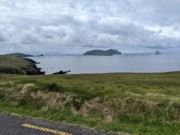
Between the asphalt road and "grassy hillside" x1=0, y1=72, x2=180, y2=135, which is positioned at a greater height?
"grassy hillside" x1=0, y1=72, x2=180, y2=135

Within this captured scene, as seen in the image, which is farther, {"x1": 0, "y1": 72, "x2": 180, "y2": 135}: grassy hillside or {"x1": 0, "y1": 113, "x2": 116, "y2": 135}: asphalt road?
{"x1": 0, "y1": 72, "x2": 180, "y2": 135}: grassy hillside

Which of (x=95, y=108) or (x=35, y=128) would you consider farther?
(x=95, y=108)

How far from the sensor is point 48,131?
1212cm

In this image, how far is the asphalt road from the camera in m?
12.0

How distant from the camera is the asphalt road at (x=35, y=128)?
11953 mm

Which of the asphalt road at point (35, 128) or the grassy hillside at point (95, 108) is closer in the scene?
the asphalt road at point (35, 128)

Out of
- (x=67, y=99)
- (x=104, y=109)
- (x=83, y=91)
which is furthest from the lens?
(x=83, y=91)

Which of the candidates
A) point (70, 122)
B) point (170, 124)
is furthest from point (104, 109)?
point (170, 124)

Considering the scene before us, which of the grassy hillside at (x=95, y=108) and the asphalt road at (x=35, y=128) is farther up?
the grassy hillside at (x=95, y=108)

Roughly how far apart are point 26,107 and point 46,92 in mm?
2213

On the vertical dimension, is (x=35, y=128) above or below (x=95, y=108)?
below

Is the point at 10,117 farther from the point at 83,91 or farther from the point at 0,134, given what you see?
the point at 83,91

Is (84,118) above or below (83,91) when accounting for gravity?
below

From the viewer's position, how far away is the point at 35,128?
41.4 ft
